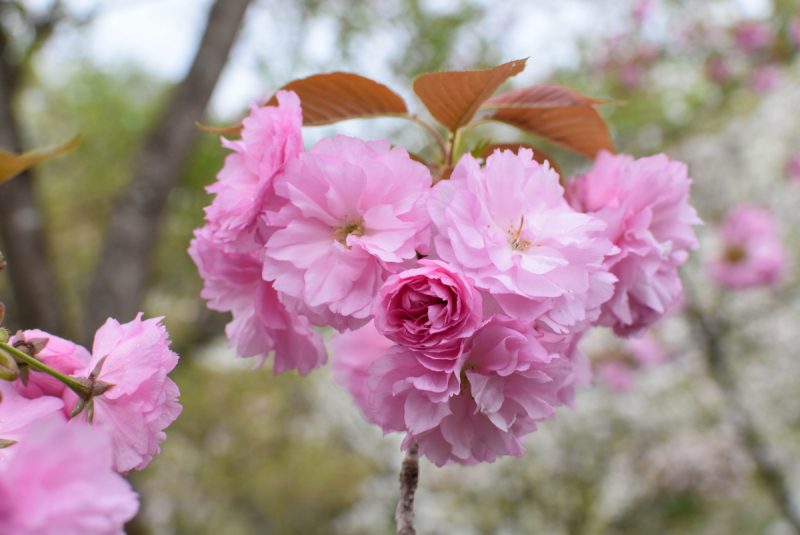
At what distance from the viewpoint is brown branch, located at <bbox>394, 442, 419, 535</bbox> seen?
401mm

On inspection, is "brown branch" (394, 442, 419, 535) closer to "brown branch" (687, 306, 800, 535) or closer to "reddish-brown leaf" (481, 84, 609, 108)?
"reddish-brown leaf" (481, 84, 609, 108)

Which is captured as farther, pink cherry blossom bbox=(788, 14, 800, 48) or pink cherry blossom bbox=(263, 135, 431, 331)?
pink cherry blossom bbox=(788, 14, 800, 48)

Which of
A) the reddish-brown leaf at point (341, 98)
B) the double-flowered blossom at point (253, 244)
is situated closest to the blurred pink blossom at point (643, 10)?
the reddish-brown leaf at point (341, 98)

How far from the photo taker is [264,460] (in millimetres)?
4188

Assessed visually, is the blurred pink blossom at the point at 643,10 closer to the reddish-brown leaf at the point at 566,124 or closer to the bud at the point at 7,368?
the reddish-brown leaf at the point at 566,124

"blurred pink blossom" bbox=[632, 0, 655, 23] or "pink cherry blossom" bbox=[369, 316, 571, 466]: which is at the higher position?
"pink cherry blossom" bbox=[369, 316, 571, 466]

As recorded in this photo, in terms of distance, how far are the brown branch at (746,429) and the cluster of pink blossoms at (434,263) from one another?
1947 mm

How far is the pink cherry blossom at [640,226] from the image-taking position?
0.43 m

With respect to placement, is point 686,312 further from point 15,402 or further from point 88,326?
point 15,402

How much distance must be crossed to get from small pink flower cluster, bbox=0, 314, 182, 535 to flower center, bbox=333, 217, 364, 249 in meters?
0.14

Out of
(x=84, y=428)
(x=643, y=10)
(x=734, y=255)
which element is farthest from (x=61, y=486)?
(x=643, y=10)

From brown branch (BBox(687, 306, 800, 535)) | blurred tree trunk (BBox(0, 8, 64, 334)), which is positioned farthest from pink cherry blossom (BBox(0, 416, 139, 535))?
brown branch (BBox(687, 306, 800, 535))

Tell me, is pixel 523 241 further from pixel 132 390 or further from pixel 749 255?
pixel 749 255

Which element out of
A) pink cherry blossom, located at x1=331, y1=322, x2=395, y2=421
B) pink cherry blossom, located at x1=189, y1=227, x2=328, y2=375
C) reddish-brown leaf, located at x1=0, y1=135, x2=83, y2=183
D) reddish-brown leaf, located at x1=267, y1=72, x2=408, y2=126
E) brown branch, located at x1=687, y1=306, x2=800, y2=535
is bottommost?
brown branch, located at x1=687, y1=306, x2=800, y2=535
